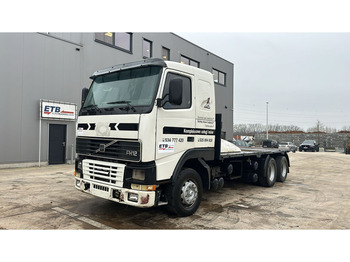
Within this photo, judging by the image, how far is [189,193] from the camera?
16.6 feet

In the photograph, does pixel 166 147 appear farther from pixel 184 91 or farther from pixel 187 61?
pixel 187 61

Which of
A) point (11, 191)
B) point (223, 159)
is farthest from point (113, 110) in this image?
point (11, 191)

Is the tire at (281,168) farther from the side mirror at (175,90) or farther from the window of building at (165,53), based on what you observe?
the window of building at (165,53)

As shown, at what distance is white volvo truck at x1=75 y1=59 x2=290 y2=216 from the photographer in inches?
169

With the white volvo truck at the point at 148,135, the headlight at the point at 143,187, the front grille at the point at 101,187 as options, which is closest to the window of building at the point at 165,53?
the white volvo truck at the point at 148,135

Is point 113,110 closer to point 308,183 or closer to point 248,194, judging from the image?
point 248,194

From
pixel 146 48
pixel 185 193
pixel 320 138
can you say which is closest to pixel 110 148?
pixel 185 193

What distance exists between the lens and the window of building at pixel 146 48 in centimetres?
1778

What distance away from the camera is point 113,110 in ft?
15.4

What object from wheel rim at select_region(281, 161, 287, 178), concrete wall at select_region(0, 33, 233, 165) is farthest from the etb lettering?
wheel rim at select_region(281, 161, 287, 178)

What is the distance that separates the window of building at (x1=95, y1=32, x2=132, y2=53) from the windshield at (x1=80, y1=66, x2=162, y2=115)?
10.8 meters

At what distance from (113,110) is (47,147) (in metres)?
9.67

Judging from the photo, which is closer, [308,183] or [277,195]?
[277,195]

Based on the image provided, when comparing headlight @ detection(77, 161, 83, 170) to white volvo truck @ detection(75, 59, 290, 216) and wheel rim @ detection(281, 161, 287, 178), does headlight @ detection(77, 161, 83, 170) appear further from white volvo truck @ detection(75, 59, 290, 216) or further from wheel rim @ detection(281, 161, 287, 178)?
wheel rim @ detection(281, 161, 287, 178)
